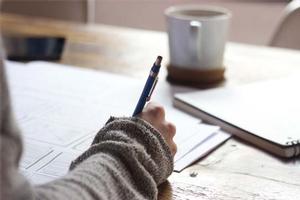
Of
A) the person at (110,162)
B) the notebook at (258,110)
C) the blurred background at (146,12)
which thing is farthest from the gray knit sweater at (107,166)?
the blurred background at (146,12)

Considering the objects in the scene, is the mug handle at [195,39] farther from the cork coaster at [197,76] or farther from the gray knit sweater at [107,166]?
the gray knit sweater at [107,166]

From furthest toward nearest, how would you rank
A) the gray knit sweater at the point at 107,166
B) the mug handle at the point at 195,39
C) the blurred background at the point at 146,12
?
the blurred background at the point at 146,12 → the mug handle at the point at 195,39 → the gray knit sweater at the point at 107,166

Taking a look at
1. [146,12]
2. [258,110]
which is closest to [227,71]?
[258,110]

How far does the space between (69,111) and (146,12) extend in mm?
1631

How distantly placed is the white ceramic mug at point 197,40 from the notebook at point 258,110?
0.32 ft

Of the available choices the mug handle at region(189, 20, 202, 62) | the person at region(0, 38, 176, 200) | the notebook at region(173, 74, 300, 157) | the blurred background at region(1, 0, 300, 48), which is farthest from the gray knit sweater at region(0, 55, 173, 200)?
the blurred background at region(1, 0, 300, 48)

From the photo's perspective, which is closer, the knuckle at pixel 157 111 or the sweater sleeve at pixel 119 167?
the sweater sleeve at pixel 119 167

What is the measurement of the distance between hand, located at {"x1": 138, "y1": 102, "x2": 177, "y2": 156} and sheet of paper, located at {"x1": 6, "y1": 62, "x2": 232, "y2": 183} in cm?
4

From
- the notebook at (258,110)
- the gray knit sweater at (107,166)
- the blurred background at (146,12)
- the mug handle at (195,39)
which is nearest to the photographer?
the gray knit sweater at (107,166)

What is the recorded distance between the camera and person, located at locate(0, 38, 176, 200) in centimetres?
39

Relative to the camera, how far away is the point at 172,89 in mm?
952

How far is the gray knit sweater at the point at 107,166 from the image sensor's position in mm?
386

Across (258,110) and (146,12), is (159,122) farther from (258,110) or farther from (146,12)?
(146,12)

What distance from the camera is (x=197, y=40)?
3.15 ft
